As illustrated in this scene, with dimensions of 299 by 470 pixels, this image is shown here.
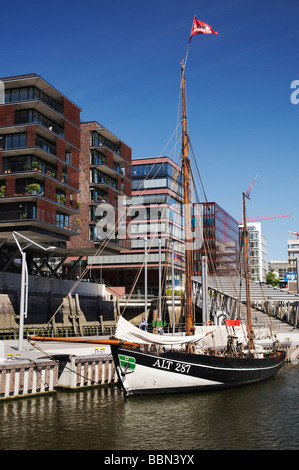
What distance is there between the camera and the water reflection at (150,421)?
1547 cm

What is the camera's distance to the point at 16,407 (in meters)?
19.4

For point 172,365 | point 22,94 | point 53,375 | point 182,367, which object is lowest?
point 53,375

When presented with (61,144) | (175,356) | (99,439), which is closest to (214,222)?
(61,144)

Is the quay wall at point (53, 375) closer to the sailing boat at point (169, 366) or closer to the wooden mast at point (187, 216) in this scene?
the sailing boat at point (169, 366)

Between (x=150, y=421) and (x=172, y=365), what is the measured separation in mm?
5133

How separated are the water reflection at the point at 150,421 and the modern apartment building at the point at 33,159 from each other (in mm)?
31555

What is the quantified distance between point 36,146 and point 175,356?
117 ft

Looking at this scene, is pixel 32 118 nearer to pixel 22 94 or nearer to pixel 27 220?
pixel 22 94

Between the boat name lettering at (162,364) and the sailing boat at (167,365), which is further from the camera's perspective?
the boat name lettering at (162,364)

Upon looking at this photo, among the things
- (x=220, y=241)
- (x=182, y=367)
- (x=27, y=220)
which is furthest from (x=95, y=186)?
(x=182, y=367)

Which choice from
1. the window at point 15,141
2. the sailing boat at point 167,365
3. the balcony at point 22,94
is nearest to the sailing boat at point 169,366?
the sailing boat at point 167,365

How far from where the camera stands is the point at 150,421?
60.2 feet

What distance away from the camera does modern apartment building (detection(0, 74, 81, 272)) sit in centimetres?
5184

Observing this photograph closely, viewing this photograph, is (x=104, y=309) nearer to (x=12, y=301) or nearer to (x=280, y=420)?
(x=12, y=301)
